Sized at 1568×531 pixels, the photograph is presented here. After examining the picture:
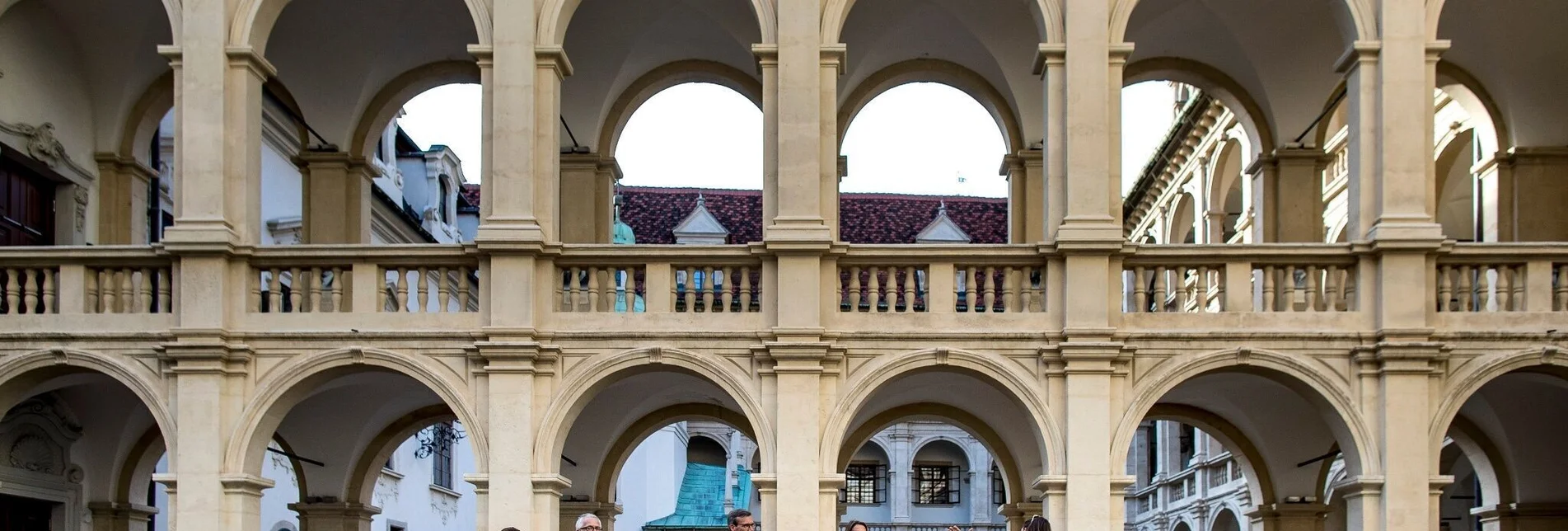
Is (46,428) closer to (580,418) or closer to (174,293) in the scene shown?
(174,293)

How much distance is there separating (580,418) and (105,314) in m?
6.09

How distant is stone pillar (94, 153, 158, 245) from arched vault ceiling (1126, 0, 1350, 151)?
11.8 meters

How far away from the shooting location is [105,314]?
18.5 meters

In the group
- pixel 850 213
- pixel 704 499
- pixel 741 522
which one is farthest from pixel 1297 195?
pixel 704 499

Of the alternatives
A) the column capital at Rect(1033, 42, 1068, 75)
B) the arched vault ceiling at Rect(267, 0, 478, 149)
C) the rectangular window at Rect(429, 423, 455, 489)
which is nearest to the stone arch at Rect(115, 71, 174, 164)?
the arched vault ceiling at Rect(267, 0, 478, 149)

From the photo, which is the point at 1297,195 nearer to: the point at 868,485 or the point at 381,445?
the point at 381,445

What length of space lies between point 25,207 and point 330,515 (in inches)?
210

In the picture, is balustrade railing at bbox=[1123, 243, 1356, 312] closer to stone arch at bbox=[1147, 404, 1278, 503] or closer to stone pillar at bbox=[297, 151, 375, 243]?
stone arch at bbox=[1147, 404, 1278, 503]

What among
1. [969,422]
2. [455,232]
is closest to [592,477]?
[969,422]

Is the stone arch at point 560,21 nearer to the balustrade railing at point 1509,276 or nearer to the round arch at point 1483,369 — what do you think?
the balustrade railing at point 1509,276

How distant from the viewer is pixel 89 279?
18766 millimetres

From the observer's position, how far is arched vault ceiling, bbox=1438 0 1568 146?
2045cm

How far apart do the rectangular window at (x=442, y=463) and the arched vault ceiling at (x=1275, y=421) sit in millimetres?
15754

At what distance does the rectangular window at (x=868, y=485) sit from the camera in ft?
190
